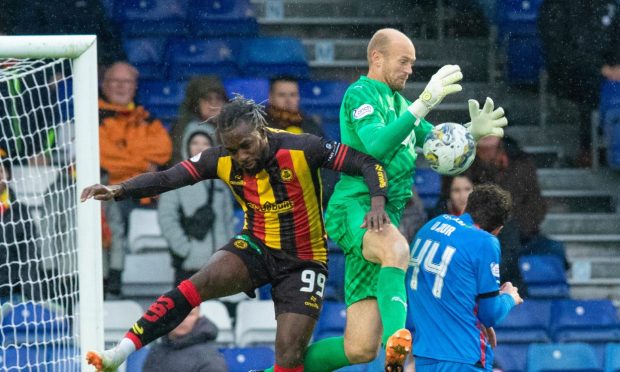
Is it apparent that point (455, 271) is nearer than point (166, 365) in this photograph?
Yes

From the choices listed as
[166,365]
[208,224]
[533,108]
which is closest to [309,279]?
[166,365]

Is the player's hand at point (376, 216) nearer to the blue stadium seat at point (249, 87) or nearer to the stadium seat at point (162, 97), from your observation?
the blue stadium seat at point (249, 87)

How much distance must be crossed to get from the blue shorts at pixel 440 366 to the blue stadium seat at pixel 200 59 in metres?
4.45

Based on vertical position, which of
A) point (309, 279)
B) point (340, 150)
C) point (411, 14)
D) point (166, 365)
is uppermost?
point (411, 14)

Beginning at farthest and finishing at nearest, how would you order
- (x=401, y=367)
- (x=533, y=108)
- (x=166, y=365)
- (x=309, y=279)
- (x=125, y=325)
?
(x=533, y=108), (x=125, y=325), (x=166, y=365), (x=309, y=279), (x=401, y=367)

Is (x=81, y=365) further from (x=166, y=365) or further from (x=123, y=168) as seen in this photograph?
(x=123, y=168)

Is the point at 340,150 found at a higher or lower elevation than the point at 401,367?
higher

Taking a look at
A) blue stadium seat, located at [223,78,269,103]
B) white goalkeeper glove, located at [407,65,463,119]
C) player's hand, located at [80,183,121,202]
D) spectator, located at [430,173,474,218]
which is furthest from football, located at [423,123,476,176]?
blue stadium seat, located at [223,78,269,103]

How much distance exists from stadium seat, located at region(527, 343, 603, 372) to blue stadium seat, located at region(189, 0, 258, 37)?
3.80 metres

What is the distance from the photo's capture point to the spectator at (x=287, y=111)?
950 cm

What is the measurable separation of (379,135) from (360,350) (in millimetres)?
1090

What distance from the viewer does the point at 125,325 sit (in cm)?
910

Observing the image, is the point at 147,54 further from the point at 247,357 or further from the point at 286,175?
the point at 286,175

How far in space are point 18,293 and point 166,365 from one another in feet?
4.00
